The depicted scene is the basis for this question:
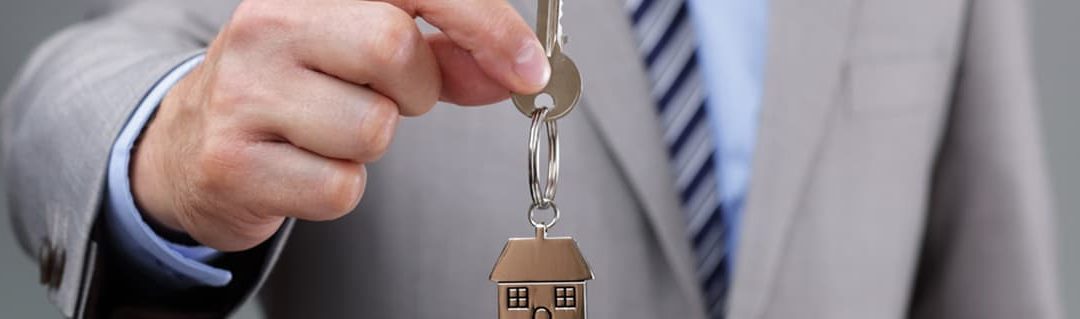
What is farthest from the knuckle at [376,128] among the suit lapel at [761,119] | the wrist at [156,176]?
the suit lapel at [761,119]

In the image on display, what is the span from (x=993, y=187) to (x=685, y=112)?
298 mm

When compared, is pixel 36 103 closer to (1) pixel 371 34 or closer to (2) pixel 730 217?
(1) pixel 371 34

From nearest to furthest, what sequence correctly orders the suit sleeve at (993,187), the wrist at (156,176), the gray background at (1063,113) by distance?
the wrist at (156,176), the suit sleeve at (993,187), the gray background at (1063,113)

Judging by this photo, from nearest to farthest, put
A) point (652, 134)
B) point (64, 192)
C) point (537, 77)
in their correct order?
point (537, 77), point (64, 192), point (652, 134)

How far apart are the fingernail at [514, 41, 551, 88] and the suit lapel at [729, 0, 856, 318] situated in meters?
0.40

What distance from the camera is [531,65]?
501 millimetres

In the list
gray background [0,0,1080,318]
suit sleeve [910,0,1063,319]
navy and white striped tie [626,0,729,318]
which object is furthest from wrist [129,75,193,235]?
gray background [0,0,1080,318]

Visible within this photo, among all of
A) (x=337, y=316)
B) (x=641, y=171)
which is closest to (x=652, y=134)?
(x=641, y=171)

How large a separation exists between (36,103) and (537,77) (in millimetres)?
406

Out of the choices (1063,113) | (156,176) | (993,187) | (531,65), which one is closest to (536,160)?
(531,65)

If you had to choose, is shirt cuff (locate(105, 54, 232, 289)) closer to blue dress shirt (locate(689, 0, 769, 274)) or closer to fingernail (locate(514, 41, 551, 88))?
fingernail (locate(514, 41, 551, 88))

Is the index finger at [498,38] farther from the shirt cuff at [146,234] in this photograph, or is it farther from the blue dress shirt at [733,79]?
the blue dress shirt at [733,79]

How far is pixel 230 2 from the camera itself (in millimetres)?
900

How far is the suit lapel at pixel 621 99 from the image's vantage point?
845 millimetres
